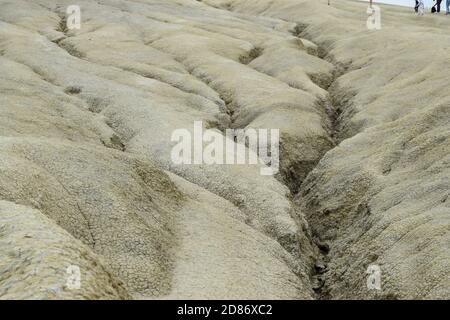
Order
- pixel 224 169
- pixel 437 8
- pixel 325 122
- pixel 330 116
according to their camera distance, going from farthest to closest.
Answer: pixel 437 8 < pixel 330 116 < pixel 325 122 < pixel 224 169

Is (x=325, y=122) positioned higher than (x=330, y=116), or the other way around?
(x=325, y=122)

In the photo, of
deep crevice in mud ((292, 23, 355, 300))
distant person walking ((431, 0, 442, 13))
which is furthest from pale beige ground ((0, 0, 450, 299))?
distant person walking ((431, 0, 442, 13))

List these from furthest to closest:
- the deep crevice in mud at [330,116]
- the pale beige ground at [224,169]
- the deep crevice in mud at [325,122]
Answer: the deep crevice in mud at [325,122] → the deep crevice in mud at [330,116] → the pale beige ground at [224,169]

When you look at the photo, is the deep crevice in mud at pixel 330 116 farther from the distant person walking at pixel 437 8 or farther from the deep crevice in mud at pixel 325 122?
the distant person walking at pixel 437 8

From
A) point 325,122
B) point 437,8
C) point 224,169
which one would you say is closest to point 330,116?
point 325,122

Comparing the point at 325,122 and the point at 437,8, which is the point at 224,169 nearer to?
the point at 325,122

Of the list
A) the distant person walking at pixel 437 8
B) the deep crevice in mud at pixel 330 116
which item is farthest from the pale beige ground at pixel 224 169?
the distant person walking at pixel 437 8

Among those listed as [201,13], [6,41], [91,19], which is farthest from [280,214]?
[201,13]

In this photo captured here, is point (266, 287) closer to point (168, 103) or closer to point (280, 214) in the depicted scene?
point (280, 214)

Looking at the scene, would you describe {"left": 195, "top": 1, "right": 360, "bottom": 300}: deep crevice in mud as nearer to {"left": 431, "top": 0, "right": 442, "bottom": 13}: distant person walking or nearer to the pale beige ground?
the pale beige ground

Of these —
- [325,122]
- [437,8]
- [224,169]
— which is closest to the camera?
[224,169]
